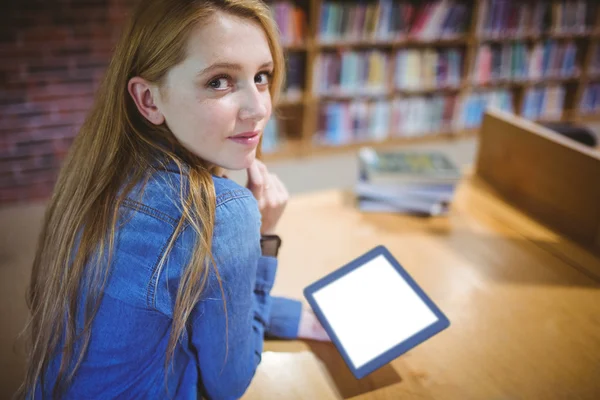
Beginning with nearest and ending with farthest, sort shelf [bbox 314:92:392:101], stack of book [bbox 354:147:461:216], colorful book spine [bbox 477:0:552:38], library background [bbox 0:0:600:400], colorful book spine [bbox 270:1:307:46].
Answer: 1. library background [bbox 0:0:600:400]
2. stack of book [bbox 354:147:461:216]
3. colorful book spine [bbox 270:1:307:46]
4. shelf [bbox 314:92:392:101]
5. colorful book spine [bbox 477:0:552:38]

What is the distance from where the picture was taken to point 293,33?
10.3 feet

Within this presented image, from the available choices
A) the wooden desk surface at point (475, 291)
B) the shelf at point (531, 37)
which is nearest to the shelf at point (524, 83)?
the shelf at point (531, 37)

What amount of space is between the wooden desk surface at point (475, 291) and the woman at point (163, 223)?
23 centimetres

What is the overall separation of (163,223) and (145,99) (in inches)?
8.2

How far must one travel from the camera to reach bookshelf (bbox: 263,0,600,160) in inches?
130

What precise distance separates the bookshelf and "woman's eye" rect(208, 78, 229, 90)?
253 centimetres

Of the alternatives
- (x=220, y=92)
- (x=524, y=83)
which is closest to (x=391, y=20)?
(x=524, y=83)

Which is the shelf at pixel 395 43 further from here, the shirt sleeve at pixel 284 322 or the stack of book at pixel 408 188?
the shirt sleeve at pixel 284 322

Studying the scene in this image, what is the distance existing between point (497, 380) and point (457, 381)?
71 mm

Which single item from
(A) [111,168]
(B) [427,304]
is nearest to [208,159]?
(A) [111,168]

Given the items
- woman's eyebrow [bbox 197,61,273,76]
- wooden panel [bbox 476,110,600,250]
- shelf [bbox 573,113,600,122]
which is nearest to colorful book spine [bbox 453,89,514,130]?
shelf [bbox 573,113,600,122]

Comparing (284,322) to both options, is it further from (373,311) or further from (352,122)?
(352,122)

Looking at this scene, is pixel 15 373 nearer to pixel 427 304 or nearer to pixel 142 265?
pixel 142 265

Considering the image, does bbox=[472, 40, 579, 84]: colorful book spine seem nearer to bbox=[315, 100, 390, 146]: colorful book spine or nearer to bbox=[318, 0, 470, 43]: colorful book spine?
bbox=[318, 0, 470, 43]: colorful book spine
